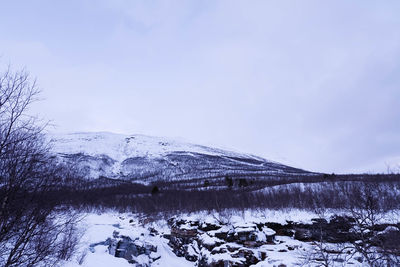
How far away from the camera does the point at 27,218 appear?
6.15 m

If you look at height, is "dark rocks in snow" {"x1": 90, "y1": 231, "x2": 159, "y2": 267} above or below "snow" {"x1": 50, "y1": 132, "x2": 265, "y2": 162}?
below

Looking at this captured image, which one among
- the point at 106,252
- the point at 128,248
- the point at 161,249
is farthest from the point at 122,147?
the point at 106,252

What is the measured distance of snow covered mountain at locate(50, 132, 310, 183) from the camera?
8612cm

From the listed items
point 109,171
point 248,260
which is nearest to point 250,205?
point 248,260

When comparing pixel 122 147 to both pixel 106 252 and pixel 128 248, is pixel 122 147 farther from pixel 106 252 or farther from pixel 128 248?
pixel 106 252

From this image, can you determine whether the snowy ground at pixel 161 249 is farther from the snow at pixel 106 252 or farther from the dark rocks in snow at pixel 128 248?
the dark rocks in snow at pixel 128 248

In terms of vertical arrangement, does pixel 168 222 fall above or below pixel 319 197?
below


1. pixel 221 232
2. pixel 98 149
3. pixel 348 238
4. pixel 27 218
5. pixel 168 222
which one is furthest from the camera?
pixel 98 149

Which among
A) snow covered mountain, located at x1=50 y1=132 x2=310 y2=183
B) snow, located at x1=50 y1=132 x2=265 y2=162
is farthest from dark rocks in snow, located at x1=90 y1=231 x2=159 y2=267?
snow, located at x1=50 y1=132 x2=265 y2=162

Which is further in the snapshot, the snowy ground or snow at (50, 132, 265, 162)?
snow at (50, 132, 265, 162)

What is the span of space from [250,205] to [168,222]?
418 inches

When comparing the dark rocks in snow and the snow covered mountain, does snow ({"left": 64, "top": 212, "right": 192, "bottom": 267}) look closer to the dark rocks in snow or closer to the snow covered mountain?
the dark rocks in snow

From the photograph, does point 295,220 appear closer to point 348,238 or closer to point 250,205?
point 348,238

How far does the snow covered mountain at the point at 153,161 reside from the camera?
283 ft
